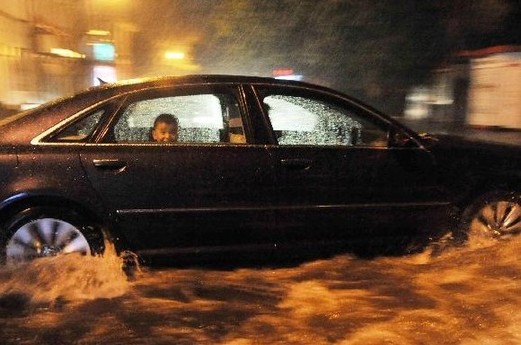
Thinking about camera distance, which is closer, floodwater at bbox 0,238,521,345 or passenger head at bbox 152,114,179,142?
floodwater at bbox 0,238,521,345

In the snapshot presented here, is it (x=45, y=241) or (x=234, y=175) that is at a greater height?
(x=234, y=175)

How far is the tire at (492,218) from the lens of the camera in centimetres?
450

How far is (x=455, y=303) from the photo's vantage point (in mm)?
3725

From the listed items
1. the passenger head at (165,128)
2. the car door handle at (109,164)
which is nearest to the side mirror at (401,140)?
the passenger head at (165,128)

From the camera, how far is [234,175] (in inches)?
158

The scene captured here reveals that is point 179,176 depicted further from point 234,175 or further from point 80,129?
point 80,129

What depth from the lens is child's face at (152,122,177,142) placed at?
163 inches

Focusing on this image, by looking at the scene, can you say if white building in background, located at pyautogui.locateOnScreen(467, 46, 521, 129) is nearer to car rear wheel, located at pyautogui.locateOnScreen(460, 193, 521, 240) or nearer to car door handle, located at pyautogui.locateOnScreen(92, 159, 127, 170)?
car rear wheel, located at pyautogui.locateOnScreen(460, 193, 521, 240)

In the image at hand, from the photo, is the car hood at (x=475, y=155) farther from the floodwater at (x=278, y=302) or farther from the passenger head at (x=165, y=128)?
the passenger head at (x=165, y=128)

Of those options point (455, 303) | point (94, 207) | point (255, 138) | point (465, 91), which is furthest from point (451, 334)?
point (465, 91)

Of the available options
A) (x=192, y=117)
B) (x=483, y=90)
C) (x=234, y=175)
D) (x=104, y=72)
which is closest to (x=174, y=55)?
(x=104, y=72)

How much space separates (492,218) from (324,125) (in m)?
1.47

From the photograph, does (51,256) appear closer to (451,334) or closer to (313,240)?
(313,240)

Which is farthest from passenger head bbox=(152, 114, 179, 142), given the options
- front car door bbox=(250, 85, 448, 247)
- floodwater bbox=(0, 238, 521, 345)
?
floodwater bbox=(0, 238, 521, 345)
